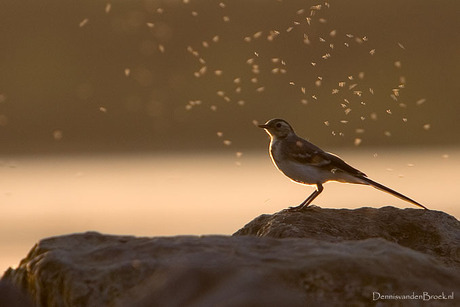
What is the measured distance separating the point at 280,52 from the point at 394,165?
1691 centimetres

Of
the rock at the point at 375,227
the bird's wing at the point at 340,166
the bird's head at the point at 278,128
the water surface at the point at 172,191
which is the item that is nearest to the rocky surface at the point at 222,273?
the rock at the point at 375,227

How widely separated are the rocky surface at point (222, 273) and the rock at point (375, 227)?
6.14ft

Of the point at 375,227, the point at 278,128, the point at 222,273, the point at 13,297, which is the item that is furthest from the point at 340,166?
the point at 222,273

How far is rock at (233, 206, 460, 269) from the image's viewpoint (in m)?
10.5

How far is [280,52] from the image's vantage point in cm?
5300

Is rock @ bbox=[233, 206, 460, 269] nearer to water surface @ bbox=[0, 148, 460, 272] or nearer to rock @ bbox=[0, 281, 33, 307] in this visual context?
rock @ bbox=[0, 281, 33, 307]

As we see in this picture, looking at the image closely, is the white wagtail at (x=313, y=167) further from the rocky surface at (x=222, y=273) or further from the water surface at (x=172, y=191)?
the water surface at (x=172, y=191)

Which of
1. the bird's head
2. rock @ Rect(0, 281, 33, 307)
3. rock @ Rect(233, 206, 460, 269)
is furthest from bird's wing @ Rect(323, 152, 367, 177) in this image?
rock @ Rect(0, 281, 33, 307)

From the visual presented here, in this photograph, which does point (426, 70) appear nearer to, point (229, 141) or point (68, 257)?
point (229, 141)

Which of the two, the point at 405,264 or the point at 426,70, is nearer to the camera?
the point at 405,264

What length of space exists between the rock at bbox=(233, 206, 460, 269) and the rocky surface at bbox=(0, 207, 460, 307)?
1.87 meters

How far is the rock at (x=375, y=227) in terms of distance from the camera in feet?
34.4

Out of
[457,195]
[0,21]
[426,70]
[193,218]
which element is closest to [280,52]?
[426,70]

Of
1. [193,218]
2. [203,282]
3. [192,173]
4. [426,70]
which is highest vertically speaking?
[426,70]
